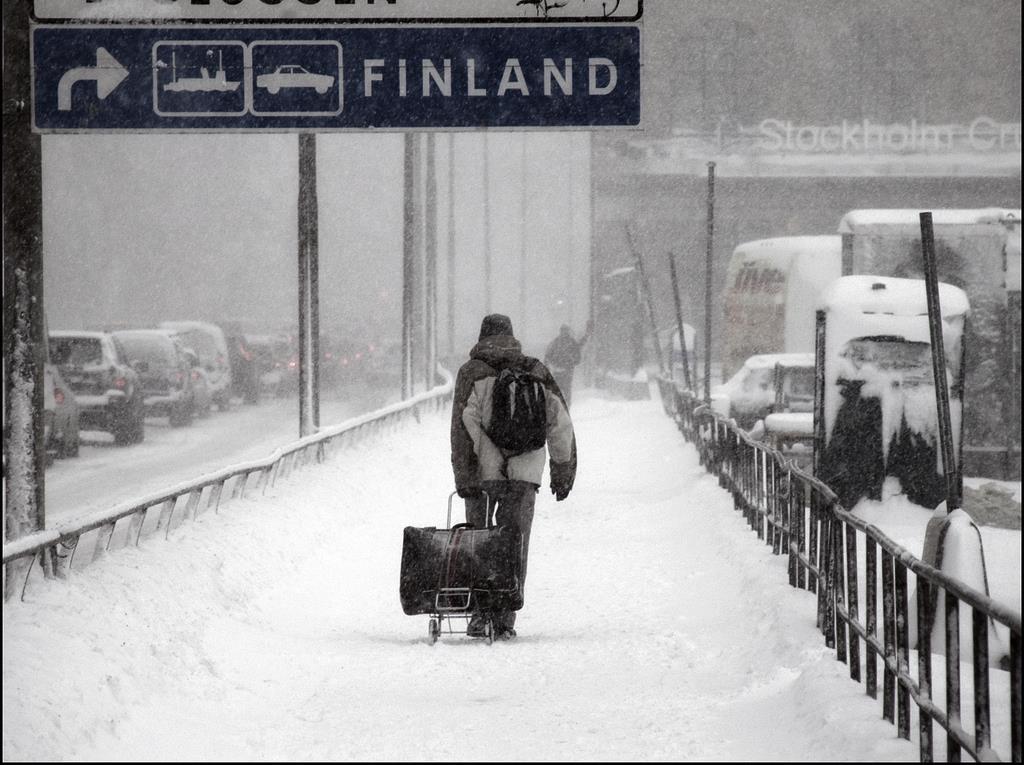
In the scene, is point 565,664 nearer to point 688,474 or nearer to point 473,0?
point 473,0

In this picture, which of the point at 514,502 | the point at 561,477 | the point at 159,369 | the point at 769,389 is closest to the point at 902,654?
the point at 561,477

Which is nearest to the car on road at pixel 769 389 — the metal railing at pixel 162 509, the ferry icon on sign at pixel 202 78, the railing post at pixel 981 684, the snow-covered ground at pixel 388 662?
the metal railing at pixel 162 509

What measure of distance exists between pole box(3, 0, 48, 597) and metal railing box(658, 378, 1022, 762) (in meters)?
4.26

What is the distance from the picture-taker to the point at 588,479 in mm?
18469

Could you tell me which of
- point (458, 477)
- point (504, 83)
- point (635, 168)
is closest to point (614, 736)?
point (458, 477)

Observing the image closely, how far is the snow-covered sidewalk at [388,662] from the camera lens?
597cm

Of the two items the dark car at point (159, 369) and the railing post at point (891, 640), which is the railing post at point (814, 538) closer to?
the railing post at point (891, 640)

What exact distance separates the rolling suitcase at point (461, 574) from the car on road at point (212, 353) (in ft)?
83.0

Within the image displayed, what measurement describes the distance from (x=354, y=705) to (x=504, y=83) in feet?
10.9

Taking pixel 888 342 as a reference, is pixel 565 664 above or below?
below

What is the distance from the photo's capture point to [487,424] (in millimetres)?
8695

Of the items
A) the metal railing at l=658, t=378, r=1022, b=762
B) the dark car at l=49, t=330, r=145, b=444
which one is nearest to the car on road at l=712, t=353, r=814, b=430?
the dark car at l=49, t=330, r=145, b=444

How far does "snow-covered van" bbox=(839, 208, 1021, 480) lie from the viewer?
1952 cm

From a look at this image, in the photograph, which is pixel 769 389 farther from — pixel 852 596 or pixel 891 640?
pixel 891 640
